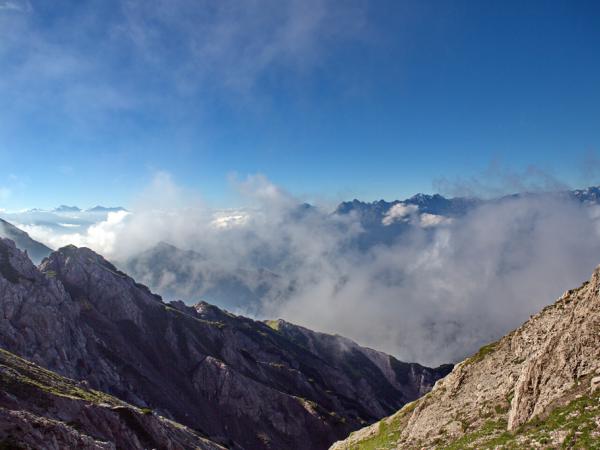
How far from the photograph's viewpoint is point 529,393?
4456 centimetres

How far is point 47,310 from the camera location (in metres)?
187

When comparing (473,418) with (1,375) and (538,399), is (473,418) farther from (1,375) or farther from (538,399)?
(1,375)

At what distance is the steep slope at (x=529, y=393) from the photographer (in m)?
36.8

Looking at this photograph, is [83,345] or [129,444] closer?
[129,444]

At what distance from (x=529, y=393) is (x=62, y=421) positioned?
3052 inches

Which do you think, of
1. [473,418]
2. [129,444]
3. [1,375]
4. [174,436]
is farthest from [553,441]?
[174,436]

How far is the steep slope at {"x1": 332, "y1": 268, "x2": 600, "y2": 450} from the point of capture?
36844mm

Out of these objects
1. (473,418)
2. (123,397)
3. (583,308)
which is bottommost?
(123,397)

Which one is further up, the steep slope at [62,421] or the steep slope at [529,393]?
the steep slope at [529,393]

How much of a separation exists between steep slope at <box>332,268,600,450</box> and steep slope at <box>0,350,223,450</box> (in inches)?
1802

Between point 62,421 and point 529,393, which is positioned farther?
point 62,421

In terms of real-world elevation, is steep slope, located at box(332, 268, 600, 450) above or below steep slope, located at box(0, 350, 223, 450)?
above

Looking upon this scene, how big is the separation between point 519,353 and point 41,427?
6264 centimetres

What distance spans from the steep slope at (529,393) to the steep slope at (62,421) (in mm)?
45760
